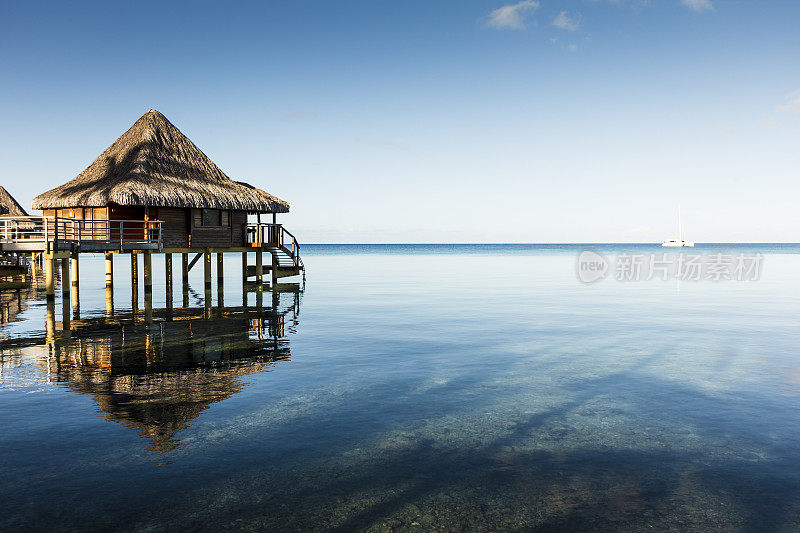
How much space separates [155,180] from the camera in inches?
1055

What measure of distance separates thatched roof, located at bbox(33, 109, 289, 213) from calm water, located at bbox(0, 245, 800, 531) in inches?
277

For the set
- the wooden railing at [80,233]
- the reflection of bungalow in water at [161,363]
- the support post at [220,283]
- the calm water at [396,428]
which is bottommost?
the calm water at [396,428]

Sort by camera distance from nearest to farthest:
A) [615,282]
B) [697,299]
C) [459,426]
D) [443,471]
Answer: [443,471] < [459,426] < [697,299] < [615,282]

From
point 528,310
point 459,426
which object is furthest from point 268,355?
point 528,310

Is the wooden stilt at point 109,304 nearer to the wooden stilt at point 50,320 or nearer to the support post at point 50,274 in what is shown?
the wooden stilt at point 50,320

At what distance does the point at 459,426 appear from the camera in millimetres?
10344

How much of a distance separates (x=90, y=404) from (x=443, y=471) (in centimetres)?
757

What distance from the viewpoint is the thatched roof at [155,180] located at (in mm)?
25688

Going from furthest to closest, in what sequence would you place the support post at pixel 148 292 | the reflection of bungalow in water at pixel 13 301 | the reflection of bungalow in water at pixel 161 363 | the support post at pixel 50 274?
the reflection of bungalow in water at pixel 13 301 → the support post at pixel 148 292 → the support post at pixel 50 274 → the reflection of bungalow in water at pixel 161 363

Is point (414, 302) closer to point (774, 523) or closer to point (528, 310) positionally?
point (528, 310)

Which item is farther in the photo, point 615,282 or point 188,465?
point 615,282

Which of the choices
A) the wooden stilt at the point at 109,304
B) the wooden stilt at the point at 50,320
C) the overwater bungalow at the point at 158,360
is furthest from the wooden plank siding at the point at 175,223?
the wooden stilt at the point at 50,320

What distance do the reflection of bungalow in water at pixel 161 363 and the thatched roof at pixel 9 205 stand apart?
30.4 metres

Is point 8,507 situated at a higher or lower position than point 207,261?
lower
